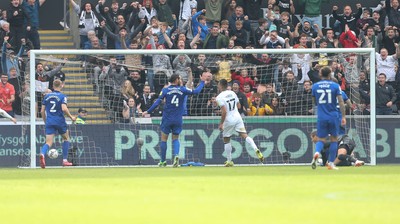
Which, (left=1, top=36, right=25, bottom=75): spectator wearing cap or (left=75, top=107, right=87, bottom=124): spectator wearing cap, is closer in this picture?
(left=75, top=107, right=87, bottom=124): spectator wearing cap

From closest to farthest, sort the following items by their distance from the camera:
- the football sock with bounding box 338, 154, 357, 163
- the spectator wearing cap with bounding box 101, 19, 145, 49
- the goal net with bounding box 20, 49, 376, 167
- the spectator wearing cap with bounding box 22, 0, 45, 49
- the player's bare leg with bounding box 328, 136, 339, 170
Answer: the player's bare leg with bounding box 328, 136, 339, 170
the football sock with bounding box 338, 154, 357, 163
the goal net with bounding box 20, 49, 376, 167
the spectator wearing cap with bounding box 22, 0, 45, 49
the spectator wearing cap with bounding box 101, 19, 145, 49

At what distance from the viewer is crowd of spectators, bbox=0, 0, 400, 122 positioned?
29469 mm

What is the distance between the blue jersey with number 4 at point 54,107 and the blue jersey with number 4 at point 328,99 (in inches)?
273

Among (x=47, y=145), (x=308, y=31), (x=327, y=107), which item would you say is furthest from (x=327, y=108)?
(x=308, y=31)

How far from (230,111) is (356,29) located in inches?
392

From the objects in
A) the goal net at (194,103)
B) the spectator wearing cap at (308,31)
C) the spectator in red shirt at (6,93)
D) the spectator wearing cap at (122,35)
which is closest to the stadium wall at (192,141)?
the goal net at (194,103)

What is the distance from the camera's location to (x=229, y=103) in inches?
1044

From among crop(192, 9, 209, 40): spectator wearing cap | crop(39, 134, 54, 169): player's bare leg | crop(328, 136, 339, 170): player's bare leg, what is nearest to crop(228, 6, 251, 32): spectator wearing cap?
crop(192, 9, 209, 40): spectator wearing cap

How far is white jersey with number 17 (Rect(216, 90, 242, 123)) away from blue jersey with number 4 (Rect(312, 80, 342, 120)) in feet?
13.3

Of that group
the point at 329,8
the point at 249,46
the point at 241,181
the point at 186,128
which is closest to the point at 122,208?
the point at 241,181

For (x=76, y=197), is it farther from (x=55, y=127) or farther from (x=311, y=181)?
(x=55, y=127)

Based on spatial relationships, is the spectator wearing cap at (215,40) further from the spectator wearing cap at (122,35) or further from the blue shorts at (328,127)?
the blue shorts at (328,127)

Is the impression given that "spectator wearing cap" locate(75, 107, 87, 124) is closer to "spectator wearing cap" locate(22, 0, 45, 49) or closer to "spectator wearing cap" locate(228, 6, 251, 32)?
"spectator wearing cap" locate(22, 0, 45, 49)

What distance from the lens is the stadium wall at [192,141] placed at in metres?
28.9
